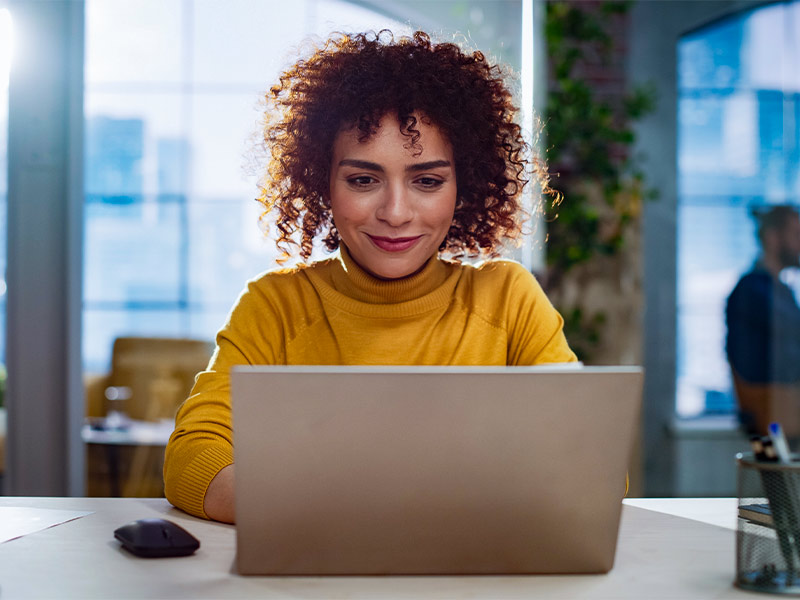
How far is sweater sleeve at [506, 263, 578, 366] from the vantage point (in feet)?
4.98

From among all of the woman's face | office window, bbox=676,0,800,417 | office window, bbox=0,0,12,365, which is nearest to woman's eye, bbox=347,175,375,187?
the woman's face

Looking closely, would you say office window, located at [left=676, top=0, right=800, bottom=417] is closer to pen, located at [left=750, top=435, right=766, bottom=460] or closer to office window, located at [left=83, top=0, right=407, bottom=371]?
office window, located at [left=83, top=0, right=407, bottom=371]

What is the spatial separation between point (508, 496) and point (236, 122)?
9.58ft

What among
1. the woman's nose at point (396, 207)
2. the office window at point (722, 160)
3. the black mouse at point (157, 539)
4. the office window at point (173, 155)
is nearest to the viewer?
the black mouse at point (157, 539)

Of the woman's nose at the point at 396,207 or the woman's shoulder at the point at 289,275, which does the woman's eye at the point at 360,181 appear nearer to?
the woman's nose at the point at 396,207

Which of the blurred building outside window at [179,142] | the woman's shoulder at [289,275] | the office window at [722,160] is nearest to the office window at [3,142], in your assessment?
the blurred building outside window at [179,142]

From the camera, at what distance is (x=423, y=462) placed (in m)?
0.72

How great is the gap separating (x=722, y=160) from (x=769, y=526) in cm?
340

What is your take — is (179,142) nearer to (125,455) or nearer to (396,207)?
(125,455)

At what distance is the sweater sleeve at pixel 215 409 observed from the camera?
3.78ft

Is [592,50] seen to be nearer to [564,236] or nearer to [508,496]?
[564,236]

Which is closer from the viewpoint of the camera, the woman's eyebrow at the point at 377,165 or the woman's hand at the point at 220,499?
the woman's hand at the point at 220,499

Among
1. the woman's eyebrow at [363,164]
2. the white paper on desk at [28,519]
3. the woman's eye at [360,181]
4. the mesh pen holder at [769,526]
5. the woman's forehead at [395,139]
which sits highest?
the woman's forehead at [395,139]

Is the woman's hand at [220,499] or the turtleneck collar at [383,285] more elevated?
the turtleneck collar at [383,285]
